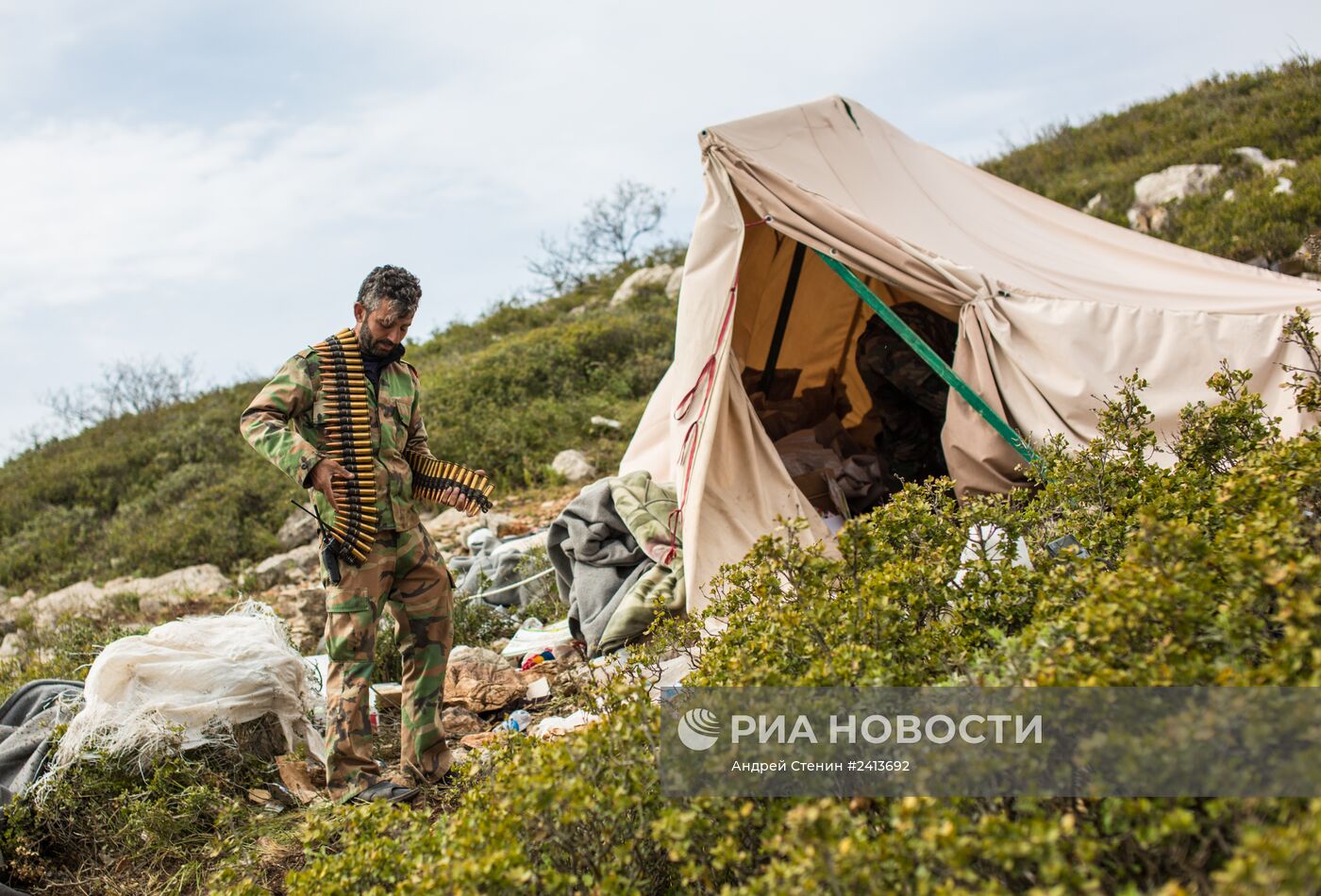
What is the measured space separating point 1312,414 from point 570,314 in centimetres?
1260

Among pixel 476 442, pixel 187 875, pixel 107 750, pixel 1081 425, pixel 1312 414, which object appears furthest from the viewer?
pixel 476 442

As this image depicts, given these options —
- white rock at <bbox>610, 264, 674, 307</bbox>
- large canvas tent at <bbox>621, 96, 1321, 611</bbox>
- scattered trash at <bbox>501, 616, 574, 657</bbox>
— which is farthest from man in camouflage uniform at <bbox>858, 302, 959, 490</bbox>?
white rock at <bbox>610, 264, 674, 307</bbox>

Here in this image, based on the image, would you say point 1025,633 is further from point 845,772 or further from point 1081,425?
point 1081,425

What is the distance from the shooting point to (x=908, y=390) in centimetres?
603

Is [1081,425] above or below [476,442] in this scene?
below

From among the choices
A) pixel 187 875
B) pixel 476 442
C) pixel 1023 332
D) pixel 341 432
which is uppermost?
pixel 476 442

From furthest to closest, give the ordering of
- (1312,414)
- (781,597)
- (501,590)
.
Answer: (501,590) → (1312,414) → (781,597)

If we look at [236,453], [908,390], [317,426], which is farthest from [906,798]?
[236,453]

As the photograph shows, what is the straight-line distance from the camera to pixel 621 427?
9.98 meters

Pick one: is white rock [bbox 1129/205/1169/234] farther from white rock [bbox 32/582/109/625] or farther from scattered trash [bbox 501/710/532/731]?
white rock [bbox 32/582/109/625]

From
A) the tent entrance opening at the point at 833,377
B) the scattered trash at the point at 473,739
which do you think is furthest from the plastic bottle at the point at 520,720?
the tent entrance opening at the point at 833,377

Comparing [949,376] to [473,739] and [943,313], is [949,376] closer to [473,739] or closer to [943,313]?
[943,313]

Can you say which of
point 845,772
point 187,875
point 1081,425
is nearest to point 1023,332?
point 1081,425

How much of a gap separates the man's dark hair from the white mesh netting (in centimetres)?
162
